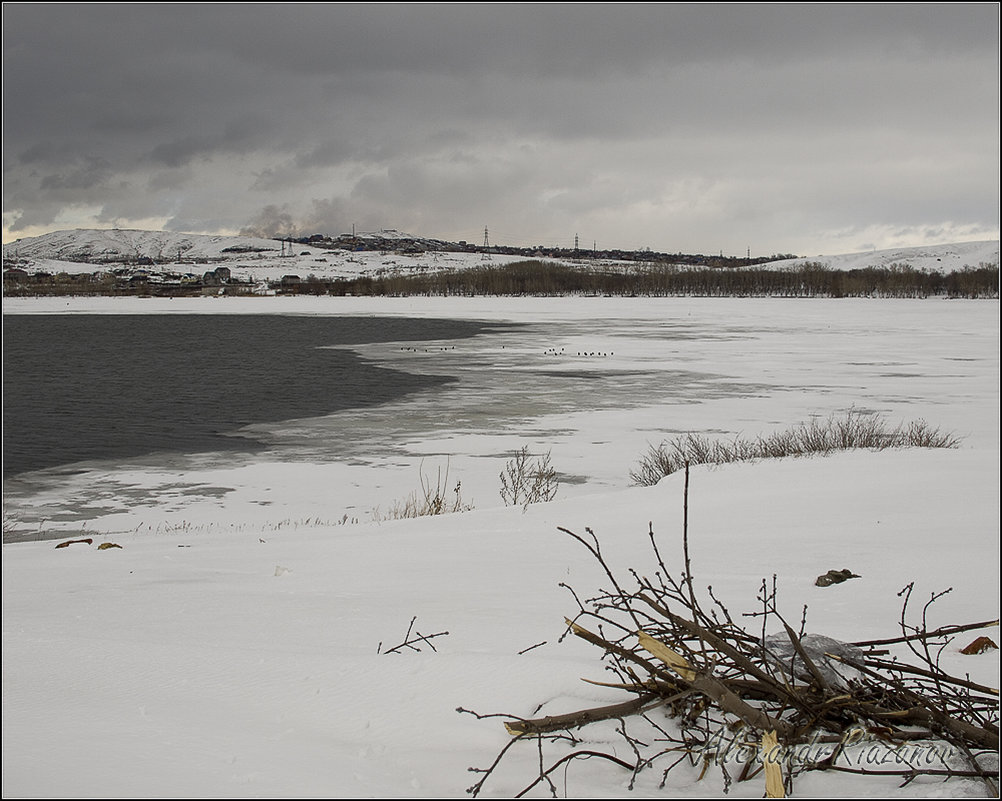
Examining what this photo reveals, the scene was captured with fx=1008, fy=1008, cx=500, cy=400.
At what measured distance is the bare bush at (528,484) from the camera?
29.5 ft

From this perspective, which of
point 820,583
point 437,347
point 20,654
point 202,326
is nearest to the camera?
point 20,654

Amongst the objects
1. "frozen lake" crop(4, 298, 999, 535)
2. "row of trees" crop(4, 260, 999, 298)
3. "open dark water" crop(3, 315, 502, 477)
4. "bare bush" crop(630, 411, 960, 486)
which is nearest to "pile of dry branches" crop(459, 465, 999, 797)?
"frozen lake" crop(4, 298, 999, 535)

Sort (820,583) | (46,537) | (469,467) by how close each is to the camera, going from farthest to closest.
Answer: (469,467) → (46,537) → (820,583)

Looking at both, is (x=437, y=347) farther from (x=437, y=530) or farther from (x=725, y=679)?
(x=725, y=679)

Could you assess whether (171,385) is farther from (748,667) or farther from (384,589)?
(748,667)

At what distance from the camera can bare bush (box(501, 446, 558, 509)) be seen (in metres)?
8.98

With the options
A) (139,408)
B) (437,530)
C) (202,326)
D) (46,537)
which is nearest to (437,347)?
(139,408)

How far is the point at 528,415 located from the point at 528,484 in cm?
606

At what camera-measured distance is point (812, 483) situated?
7.96 m

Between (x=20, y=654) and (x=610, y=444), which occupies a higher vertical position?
(x=20, y=654)

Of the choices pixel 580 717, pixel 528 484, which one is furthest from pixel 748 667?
pixel 528 484

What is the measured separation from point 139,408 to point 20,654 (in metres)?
15.3

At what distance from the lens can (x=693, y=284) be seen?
83.8 meters

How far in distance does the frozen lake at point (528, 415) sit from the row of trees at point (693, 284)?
41.7 metres
